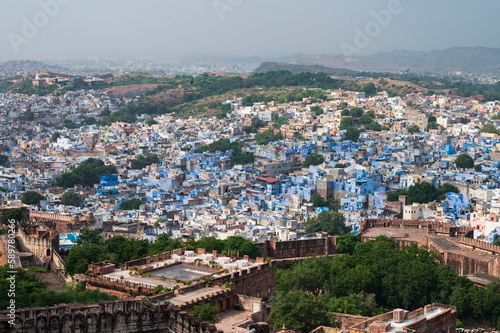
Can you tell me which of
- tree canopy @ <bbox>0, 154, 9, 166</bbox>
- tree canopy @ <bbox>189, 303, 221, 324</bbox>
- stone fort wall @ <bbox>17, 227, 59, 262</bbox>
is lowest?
tree canopy @ <bbox>0, 154, 9, 166</bbox>

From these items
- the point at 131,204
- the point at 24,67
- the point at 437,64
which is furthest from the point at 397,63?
the point at 131,204

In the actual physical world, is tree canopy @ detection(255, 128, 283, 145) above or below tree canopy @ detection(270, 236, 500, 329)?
below

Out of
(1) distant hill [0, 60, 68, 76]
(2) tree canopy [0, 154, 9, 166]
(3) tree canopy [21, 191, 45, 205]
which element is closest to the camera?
(3) tree canopy [21, 191, 45, 205]

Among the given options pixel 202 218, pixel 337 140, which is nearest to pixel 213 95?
pixel 337 140

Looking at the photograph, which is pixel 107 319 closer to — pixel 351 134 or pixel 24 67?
pixel 351 134

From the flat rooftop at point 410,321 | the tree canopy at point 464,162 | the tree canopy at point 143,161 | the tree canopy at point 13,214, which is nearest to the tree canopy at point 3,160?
the tree canopy at point 143,161

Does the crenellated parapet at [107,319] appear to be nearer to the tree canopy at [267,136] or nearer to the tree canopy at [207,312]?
the tree canopy at [207,312]

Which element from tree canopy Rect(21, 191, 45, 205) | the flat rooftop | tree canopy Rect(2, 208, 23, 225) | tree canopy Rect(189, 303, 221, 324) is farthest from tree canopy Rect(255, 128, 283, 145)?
tree canopy Rect(189, 303, 221, 324)

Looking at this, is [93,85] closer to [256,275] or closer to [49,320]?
[256,275]

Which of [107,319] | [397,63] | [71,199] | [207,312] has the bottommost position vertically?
[71,199]

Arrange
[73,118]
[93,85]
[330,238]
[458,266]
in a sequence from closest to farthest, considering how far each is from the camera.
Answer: [458,266], [330,238], [73,118], [93,85]

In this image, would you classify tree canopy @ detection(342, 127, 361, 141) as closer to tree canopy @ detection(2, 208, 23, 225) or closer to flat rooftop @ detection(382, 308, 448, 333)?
tree canopy @ detection(2, 208, 23, 225)
